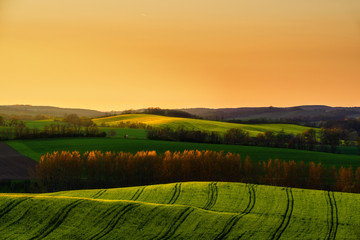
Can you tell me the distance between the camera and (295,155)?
343 ft

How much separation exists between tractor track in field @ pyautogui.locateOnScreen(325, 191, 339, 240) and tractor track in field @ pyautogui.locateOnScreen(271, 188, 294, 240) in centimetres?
366

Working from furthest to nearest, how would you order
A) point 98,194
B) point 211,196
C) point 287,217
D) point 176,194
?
point 98,194 < point 176,194 < point 211,196 < point 287,217

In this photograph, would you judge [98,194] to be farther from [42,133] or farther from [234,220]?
[42,133]

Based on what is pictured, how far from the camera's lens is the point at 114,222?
36125mm

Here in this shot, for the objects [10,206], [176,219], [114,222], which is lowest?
[114,222]

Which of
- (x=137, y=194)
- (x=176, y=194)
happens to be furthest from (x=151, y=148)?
(x=176, y=194)

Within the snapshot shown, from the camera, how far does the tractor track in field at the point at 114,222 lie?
1336 inches

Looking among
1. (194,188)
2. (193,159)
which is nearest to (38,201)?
(194,188)

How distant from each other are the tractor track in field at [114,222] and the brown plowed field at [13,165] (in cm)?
4990

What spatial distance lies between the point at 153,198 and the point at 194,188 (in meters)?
5.86

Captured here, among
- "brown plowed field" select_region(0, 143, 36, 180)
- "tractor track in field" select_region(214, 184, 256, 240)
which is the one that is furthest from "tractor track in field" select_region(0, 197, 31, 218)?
"brown plowed field" select_region(0, 143, 36, 180)

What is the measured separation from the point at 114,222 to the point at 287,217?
53.7 ft

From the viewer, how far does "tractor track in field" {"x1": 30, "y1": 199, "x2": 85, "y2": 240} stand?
34.2m

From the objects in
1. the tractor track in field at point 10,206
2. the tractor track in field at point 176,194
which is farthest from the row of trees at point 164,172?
the tractor track in field at point 10,206
